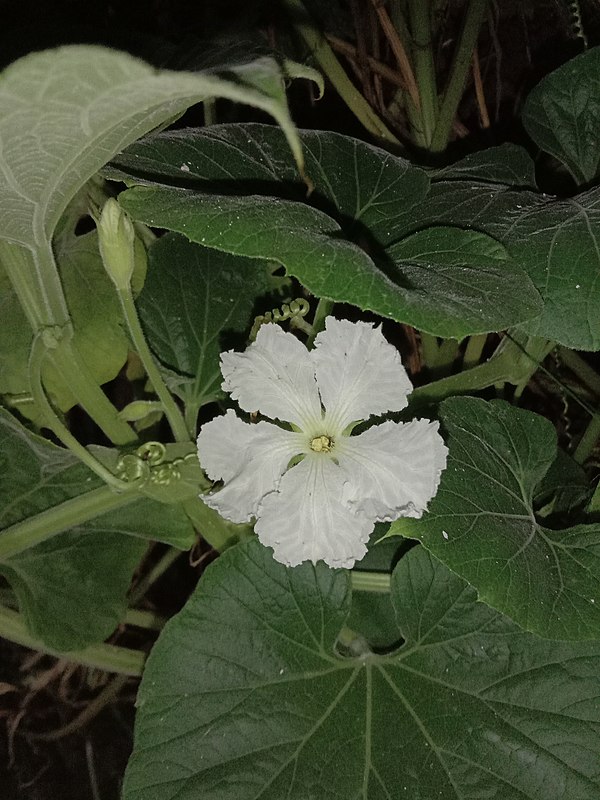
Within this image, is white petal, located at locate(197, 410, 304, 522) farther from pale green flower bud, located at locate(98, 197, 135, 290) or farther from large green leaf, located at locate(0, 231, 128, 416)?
large green leaf, located at locate(0, 231, 128, 416)

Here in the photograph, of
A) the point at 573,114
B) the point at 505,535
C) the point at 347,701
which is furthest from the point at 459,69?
the point at 347,701

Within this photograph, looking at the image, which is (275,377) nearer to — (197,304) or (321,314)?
(321,314)

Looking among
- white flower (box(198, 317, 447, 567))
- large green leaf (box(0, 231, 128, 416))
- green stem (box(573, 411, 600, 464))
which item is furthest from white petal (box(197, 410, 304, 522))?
green stem (box(573, 411, 600, 464))

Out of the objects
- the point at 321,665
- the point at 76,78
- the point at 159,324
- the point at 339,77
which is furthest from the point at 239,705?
the point at 339,77

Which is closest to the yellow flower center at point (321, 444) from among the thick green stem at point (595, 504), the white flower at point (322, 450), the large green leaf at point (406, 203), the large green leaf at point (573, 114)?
the white flower at point (322, 450)

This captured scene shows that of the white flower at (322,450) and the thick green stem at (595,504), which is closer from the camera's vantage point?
the white flower at (322,450)

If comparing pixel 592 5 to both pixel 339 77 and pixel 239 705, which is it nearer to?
pixel 339 77

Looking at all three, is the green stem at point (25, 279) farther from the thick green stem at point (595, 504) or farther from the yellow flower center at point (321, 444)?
the thick green stem at point (595, 504)
